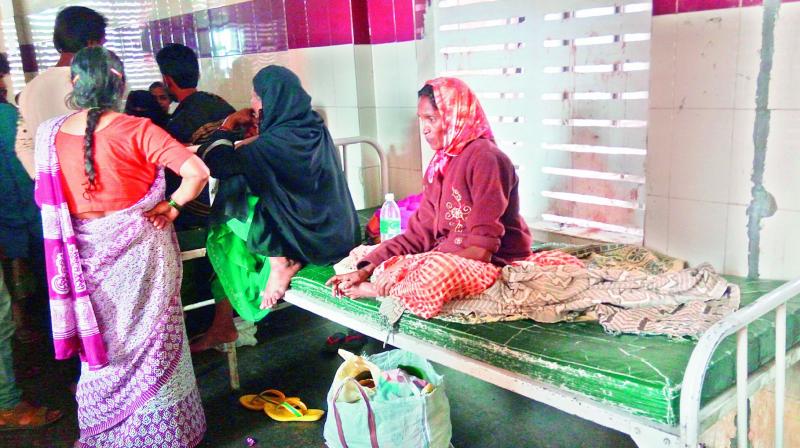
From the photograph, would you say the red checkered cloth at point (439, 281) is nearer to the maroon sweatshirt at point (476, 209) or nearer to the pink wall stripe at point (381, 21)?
the maroon sweatshirt at point (476, 209)

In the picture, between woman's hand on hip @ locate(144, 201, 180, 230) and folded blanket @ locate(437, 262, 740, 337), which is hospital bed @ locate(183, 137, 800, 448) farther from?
woman's hand on hip @ locate(144, 201, 180, 230)

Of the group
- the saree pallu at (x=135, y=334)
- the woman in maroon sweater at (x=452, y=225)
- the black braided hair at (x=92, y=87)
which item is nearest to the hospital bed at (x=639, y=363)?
the woman in maroon sweater at (x=452, y=225)

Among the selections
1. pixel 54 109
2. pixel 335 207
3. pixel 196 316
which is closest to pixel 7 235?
pixel 54 109

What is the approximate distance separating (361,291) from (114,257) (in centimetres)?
103

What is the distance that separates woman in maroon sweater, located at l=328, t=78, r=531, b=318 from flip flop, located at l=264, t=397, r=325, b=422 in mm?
694

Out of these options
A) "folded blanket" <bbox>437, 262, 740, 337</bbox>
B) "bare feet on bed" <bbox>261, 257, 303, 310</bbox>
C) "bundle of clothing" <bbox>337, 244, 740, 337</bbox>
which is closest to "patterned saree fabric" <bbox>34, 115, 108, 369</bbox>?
"bare feet on bed" <bbox>261, 257, 303, 310</bbox>

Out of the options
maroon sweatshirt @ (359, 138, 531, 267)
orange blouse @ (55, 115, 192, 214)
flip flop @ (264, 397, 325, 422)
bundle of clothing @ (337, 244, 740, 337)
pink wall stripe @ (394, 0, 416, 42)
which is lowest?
flip flop @ (264, 397, 325, 422)

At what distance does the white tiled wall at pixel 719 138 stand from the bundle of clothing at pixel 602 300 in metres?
0.33

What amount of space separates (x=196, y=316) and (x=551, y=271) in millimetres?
2674

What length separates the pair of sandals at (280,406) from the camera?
3.18 metres

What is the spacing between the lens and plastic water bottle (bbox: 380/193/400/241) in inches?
139

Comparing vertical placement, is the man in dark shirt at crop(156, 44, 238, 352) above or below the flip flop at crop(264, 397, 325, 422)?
above

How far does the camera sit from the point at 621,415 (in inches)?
75.2

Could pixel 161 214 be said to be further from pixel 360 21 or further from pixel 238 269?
pixel 360 21
